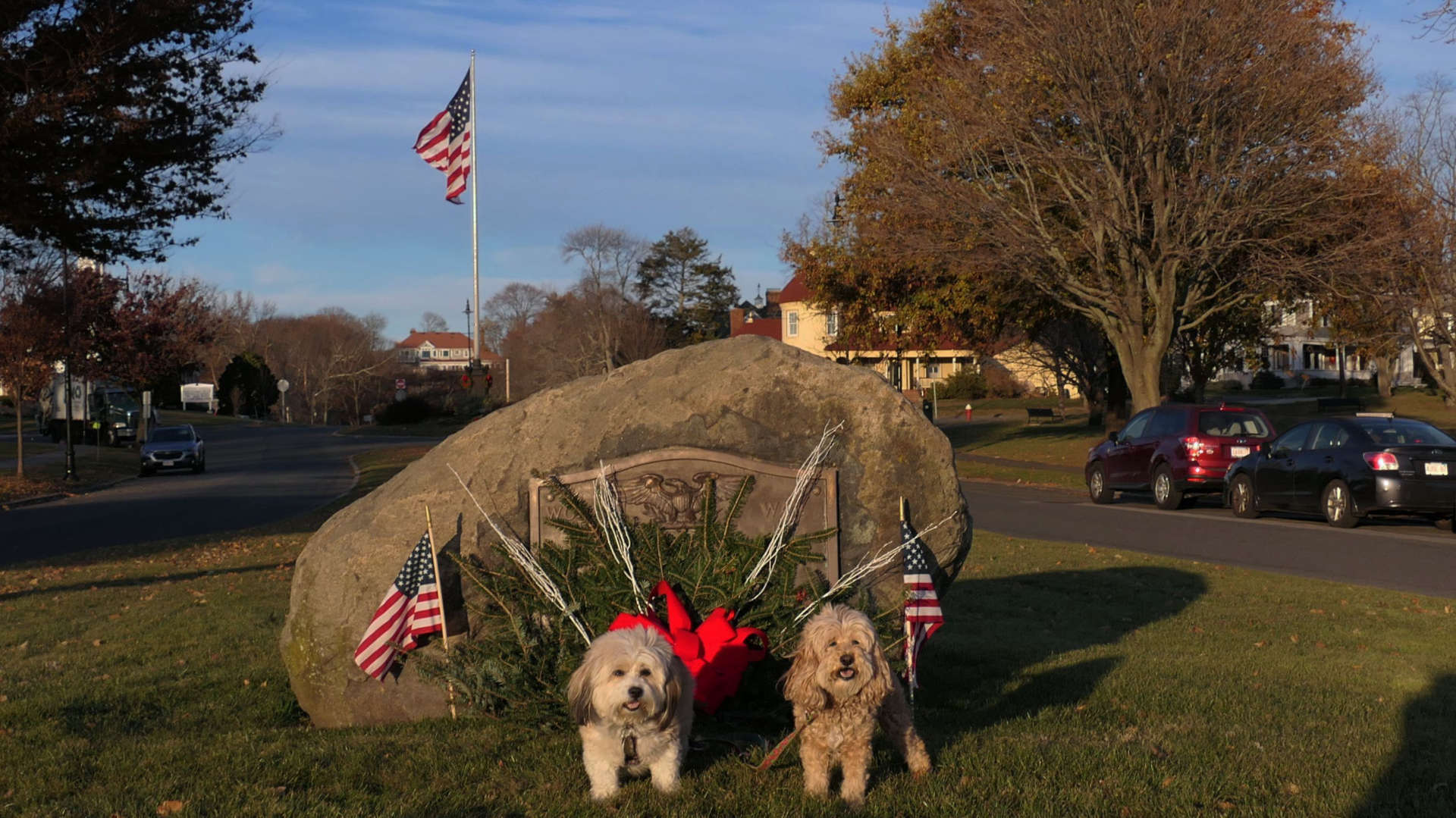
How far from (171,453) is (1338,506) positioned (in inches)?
1225

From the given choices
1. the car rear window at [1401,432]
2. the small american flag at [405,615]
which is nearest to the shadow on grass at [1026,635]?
the small american flag at [405,615]

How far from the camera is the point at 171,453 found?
36094 millimetres

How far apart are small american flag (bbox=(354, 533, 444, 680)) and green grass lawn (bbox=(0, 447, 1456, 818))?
1.32ft

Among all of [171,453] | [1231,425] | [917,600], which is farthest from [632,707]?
[171,453]

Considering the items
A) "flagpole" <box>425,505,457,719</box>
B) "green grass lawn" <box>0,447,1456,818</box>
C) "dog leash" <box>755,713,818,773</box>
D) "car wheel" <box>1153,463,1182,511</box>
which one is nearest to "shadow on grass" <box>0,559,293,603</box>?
"green grass lawn" <box>0,447,1456,818</box>

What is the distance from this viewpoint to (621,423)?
727cm

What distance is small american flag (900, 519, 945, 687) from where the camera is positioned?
22.3 ft

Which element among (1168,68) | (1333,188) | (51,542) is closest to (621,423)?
(51,542)

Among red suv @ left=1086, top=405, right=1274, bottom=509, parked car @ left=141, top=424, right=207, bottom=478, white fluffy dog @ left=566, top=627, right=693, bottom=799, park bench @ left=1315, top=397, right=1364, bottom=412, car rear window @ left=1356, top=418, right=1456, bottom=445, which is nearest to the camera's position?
white fluffy dog @ left=566, top=627, right=693, bottom=799

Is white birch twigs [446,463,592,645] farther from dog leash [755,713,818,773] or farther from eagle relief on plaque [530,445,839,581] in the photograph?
dog leash [755,713,818,773]

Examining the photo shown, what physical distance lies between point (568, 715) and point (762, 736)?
990 millimetres

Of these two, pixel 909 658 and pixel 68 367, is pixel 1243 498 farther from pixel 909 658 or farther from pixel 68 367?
pixel 68 367

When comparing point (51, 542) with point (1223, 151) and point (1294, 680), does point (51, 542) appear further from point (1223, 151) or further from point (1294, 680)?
point (1223, 151)

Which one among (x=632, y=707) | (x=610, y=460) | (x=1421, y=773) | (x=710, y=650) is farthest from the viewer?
(x=610, y=460)
